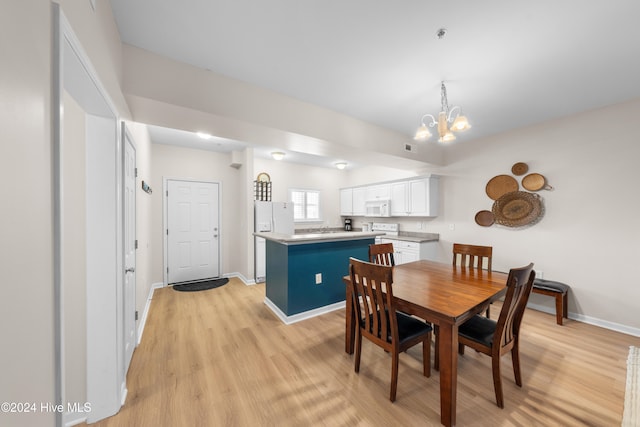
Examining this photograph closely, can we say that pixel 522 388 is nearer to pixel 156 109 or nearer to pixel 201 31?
pixel 201 31

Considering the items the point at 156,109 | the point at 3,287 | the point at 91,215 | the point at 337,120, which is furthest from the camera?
the point at 337,120

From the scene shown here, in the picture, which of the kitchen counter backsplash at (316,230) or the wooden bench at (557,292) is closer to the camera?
the wooden bench at (557,292)

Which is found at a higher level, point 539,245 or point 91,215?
point 91,215

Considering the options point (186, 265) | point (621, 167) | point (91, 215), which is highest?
point (621, 167)

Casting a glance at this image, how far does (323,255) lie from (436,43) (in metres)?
2.55

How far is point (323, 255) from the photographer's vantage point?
3.26 m

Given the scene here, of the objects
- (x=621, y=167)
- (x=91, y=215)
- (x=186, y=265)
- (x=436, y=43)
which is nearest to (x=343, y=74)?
(x=436, y=43)

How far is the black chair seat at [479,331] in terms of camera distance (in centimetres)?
173

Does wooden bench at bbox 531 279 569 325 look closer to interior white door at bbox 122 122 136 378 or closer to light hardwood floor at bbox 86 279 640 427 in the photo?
light hardwood floor at bbox 86 279 640 427

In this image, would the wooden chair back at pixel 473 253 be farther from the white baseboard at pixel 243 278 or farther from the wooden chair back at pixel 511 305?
the white baseboard at pixel 243 278

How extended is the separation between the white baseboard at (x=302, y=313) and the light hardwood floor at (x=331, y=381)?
102 mm

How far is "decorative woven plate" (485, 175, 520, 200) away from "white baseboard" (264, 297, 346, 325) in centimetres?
295

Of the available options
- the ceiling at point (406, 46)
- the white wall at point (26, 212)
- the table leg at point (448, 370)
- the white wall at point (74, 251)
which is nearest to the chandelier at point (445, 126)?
the ceiling at point (406, 46)

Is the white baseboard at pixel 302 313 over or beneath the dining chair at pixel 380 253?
beneath
